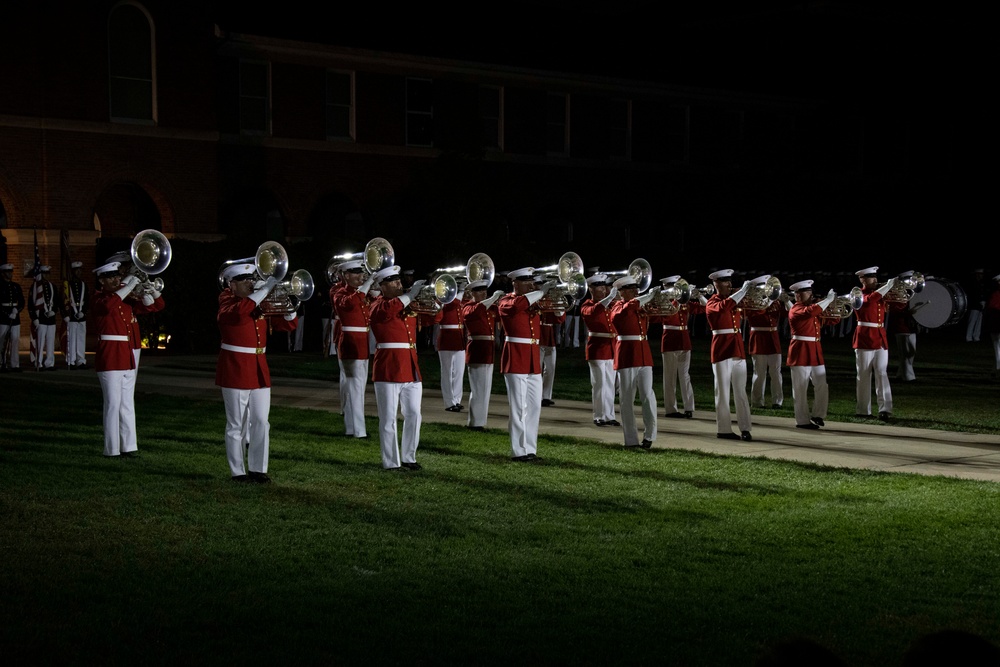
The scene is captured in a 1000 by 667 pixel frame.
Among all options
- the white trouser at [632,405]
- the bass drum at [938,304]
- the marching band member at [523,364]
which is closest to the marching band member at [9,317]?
the marching band member at [523,364]

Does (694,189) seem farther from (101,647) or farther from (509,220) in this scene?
(101,647)

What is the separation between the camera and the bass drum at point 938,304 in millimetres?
21125

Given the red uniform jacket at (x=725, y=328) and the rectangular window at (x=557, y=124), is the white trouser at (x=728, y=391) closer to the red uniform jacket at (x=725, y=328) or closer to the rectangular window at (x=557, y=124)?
the red uniform jacket at (x=725, y=328)

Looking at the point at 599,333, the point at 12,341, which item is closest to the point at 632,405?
the point at 599,333

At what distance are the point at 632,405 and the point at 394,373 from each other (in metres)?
2.95

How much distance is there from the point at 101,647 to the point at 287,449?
702 centimetres

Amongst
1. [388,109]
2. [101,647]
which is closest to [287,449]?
[101,647]

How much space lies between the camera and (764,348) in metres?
17.8

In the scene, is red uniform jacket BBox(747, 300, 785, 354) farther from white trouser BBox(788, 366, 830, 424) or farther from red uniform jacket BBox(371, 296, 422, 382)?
red uniform jacket BBox(371, 296, 422, 382)

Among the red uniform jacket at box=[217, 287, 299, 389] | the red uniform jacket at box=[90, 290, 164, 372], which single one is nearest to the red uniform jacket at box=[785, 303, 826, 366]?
the red uniform jacket at box=[217, 287, 299, 389]

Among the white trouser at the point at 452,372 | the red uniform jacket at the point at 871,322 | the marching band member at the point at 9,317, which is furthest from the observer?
the marching band member at the point at 9,317

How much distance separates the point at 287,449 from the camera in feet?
43.9

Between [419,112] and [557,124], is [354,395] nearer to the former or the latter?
[419,112]

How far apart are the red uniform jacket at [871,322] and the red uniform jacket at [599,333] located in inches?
137
